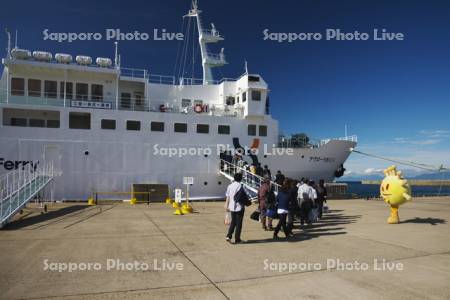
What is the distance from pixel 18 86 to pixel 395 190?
808 inches

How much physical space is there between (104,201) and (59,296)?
15.2 metres

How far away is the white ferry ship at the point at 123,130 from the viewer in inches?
733

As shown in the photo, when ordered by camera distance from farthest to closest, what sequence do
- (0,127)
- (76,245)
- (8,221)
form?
(0,127)
(8,221)
(76,245)

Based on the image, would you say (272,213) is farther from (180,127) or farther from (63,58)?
(63,58)

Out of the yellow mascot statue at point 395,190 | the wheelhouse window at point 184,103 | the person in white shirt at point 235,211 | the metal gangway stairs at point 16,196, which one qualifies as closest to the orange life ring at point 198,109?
the wheelhouse window at point 184,103

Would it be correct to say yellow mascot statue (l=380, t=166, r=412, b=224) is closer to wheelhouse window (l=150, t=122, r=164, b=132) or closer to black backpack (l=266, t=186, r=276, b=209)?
black backpack (l=266, t=186, r=276, b=209)

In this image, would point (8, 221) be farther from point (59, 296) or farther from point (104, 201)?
point (104, 201)

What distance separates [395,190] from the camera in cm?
1041

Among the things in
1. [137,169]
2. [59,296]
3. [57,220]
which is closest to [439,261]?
[59,296]

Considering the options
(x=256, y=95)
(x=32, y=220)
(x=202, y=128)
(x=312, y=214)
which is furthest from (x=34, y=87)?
(x=312, y=214)

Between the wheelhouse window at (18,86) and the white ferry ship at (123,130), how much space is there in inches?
2.0

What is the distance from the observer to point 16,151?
711 inches

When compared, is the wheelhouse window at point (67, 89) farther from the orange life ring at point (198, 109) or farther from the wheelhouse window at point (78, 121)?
the orange life ring at point (198, 109)

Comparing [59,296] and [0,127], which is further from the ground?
[0,127]
